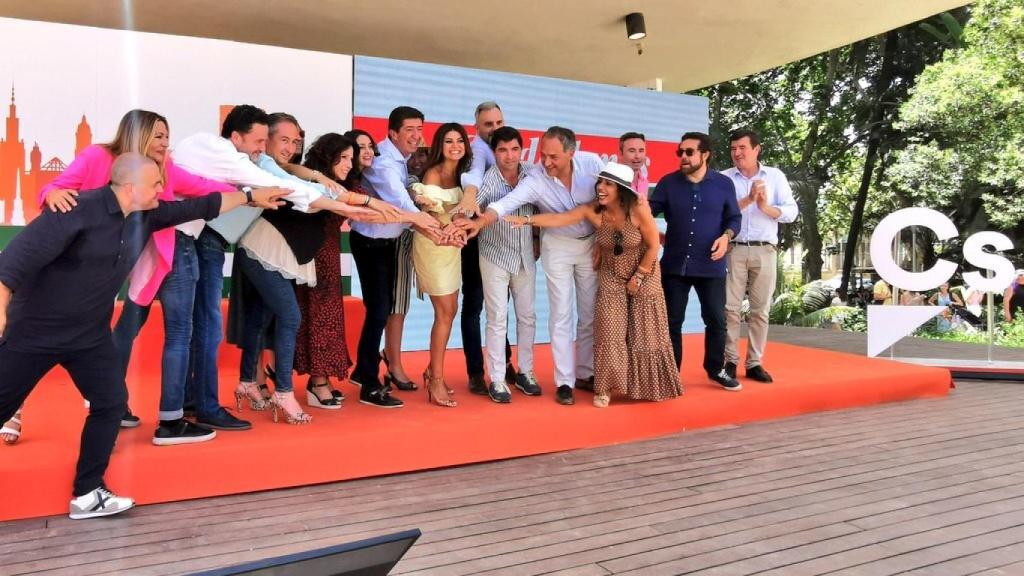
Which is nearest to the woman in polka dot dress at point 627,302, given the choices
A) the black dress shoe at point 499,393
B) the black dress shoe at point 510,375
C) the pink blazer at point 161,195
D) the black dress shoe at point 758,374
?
the black dress shoe at point 499,393

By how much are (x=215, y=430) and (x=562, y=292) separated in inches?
69.7

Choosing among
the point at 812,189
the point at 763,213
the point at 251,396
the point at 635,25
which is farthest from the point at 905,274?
the point at 812,189

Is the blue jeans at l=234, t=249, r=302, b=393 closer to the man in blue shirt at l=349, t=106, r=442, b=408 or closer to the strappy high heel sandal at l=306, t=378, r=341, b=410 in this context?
the strappy high heel sandal at l=306, t=378, r=341, b=410

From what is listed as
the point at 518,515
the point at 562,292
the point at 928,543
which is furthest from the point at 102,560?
the point at 928,543

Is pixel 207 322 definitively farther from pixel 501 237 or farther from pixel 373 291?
pixel 501 237

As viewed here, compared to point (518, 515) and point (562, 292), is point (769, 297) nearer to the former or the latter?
point (562, 292)

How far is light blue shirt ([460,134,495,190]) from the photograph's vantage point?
3647 mm

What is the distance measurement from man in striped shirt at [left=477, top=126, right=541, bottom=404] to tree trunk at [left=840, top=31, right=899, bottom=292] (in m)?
14.9

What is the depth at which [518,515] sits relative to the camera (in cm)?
264

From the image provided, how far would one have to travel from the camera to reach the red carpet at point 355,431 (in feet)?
8.68

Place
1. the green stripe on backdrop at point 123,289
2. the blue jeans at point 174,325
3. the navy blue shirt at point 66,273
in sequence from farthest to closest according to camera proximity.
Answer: the green stripe on backdrop at point 123,289 → the blue jeans at point 174,325 → the navy blue shirt at point 66,273

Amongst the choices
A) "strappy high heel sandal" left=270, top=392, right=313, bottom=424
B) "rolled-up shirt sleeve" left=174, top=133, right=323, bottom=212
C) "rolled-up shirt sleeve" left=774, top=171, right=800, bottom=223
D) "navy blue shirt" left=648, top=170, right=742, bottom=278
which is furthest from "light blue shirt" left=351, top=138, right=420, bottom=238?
"rolled-up shirt sleeve" left=774, top=171, right=800, bottom=223

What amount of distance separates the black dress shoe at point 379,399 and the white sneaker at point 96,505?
1.26 metres

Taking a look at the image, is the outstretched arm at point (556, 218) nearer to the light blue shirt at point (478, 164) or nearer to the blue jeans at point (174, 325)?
the light blue shirt at point (478, 164)
